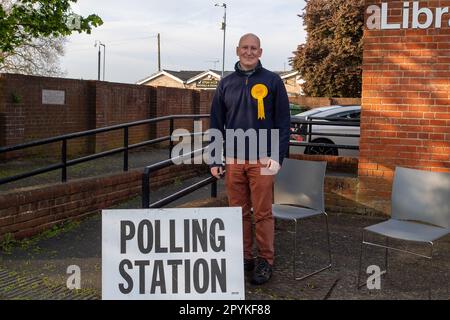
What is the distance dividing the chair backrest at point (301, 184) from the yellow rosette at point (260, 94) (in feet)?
3.47

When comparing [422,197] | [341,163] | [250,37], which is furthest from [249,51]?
[341,163]

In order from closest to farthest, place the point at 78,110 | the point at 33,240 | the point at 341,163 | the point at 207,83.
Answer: the point at 33,240 → the point at 341,163 → the point at 78,110 → the point at 207,83

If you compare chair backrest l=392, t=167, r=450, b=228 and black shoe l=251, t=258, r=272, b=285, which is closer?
black shoe l=251, t=258, r=272, b=285

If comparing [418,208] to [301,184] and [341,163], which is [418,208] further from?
[341,163]

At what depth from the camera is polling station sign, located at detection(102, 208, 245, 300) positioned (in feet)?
10.7

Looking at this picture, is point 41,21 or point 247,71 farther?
point 41,21

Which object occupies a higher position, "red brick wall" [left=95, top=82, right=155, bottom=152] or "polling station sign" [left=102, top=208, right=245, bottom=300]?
"red brick wall" [left=95, top=82, right=155, bottom=152]

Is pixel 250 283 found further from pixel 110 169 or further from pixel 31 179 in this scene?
pixel 110 169

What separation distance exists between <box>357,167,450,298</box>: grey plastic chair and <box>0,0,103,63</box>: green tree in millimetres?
4254

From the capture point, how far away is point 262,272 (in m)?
4.07

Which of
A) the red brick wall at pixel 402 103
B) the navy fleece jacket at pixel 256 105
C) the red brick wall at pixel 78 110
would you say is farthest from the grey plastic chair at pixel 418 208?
the red brick wall at pixel 78 110

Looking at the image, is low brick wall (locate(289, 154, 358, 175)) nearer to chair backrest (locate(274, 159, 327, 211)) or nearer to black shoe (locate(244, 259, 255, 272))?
chair backrest (locate(274, 159, 327, 211))

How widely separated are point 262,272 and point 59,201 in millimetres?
2850

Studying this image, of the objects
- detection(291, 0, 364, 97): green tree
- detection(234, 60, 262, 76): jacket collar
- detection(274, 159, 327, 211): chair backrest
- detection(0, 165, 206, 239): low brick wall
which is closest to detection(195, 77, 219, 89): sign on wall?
detection(291, 0, 364, 97): green tree
